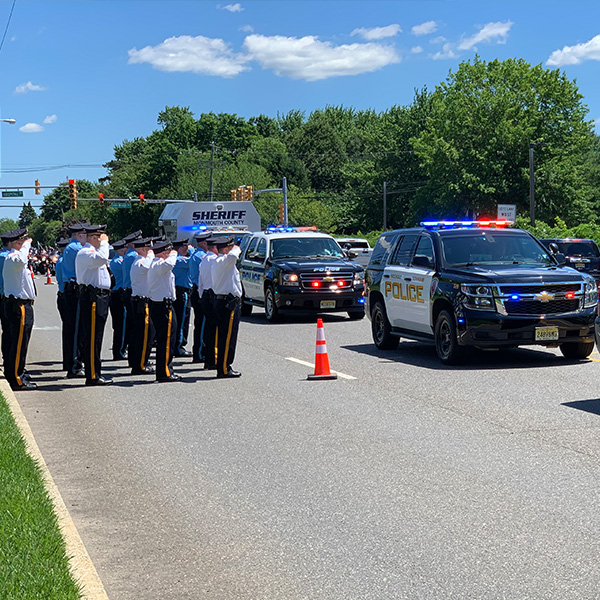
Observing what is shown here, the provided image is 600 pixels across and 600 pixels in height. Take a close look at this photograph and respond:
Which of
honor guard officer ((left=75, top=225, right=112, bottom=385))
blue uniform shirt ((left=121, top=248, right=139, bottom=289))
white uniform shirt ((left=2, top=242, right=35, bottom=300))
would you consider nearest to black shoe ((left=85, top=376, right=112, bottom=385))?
honor guard officer ((left=75, top=225, right=112, bottom=385))

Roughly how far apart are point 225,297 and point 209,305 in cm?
36

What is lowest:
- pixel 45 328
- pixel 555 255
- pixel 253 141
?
pixel 45 328

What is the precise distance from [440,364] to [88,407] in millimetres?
5035

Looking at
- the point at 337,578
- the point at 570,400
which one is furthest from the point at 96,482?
the point at 570,400

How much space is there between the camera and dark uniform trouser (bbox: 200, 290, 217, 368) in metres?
13.9

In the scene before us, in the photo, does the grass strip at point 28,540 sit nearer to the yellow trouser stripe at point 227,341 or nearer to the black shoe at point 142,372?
the yellow trouser stripe at point 227,341

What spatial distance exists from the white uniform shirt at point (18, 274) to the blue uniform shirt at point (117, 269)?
139 inches

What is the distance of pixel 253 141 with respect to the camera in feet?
382

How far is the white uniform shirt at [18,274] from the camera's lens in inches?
508

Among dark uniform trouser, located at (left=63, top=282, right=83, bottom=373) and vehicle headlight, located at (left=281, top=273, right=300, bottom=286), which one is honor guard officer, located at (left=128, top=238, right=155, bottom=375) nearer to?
dark uniform trouser, located at (left=63, top=282, right=83, bottom=373)

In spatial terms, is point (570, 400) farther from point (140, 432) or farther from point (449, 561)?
point (449, 561)

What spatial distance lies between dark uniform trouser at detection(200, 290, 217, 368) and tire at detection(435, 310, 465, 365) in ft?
9.76

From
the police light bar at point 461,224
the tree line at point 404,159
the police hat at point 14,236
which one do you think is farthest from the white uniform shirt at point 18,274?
the tree line at point 404,159

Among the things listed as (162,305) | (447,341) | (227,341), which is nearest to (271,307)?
(447,341)
